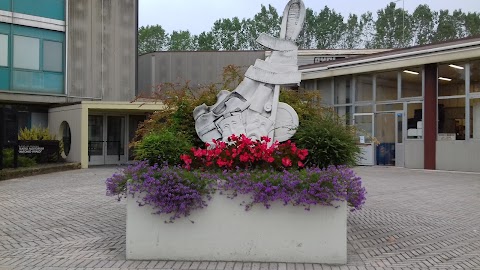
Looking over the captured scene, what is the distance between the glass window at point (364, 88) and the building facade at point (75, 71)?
9.40 m

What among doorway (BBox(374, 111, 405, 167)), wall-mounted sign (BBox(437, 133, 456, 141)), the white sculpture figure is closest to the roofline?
doorway (BBox(374, 111, 405, 167))

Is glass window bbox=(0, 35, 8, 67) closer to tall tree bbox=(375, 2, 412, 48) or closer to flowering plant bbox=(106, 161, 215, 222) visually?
flowering plant bbox=(106, 161, 215, 222)

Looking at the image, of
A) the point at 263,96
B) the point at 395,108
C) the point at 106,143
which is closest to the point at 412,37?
the point at 395,108

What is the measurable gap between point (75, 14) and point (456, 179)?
1770cm

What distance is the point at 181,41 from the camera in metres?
74.3

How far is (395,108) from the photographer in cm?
2086

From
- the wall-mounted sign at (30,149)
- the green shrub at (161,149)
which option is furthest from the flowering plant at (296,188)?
the wall-mounted sign at (30,149)

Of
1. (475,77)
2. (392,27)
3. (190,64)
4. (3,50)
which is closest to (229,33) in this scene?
(392,27)

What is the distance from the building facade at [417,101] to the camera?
1823 cm

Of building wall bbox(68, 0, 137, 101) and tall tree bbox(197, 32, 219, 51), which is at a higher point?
tall tree bbox(197, 32, 219, 51)

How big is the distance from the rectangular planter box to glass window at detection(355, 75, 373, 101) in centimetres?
1708

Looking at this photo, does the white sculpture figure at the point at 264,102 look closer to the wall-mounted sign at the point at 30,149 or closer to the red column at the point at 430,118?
the wall-mounted sign at the point at 30,149

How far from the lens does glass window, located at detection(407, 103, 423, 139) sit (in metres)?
19.9

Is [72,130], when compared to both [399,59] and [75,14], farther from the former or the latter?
[399,59]
